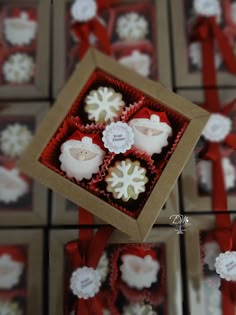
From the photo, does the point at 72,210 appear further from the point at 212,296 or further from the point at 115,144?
the point at 212,296

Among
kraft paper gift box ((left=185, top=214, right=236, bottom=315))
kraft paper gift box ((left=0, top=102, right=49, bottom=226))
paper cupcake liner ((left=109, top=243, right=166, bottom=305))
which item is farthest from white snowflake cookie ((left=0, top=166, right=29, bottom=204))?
kraft paper gift box ((left=185, top=214, right=236, bottom=315))

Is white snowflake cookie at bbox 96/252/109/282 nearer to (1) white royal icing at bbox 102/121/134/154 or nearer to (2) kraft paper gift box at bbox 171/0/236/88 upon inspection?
(1) white royal icing at bbox 102/121/134/154

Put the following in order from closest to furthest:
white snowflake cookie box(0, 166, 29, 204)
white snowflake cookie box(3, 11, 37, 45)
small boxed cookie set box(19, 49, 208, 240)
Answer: small boxed cookie set box(19, 49, 208, 240) → white snowflake cookie box(0, 166, 29, 204) → white snowflake cookie box(3, 11, 37, 45)

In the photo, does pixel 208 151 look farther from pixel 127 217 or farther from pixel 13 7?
pixel 13 7

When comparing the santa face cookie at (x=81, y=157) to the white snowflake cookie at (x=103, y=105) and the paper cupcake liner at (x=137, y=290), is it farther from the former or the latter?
the paper cupcake liner at (x=137, y=290)

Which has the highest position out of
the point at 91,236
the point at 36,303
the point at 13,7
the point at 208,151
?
the point at 13,7

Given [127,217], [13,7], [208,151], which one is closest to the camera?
[127,217]

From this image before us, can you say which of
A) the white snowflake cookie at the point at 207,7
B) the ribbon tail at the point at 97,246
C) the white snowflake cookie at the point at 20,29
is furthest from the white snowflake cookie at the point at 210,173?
the white snowflake cookie at the point at 20,29

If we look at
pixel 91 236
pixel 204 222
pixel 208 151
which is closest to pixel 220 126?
pixel 208 151
